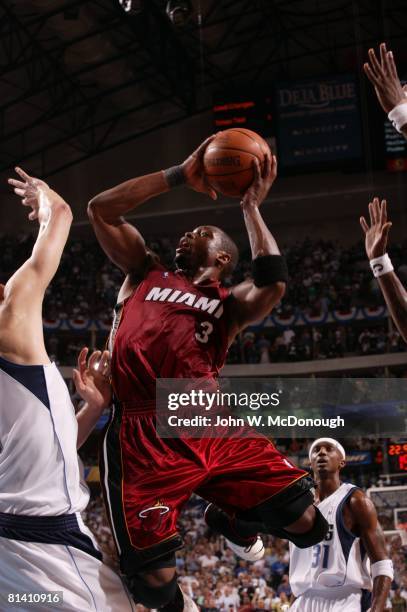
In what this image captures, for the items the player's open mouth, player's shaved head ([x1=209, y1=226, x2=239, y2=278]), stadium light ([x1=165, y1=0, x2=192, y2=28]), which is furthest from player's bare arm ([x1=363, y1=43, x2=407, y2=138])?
stadium light ([x1=165, y1=0, x2=192, y2=28])

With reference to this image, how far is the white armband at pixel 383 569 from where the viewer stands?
191 inches

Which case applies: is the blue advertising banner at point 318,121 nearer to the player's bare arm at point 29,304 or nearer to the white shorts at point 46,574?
the player's bare arm at point 29,304

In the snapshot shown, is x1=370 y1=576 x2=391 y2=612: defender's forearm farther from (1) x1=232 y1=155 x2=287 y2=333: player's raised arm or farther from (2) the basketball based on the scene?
(2) the basketball

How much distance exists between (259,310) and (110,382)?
84 cm

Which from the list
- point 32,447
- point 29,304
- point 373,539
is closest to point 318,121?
point 373,539

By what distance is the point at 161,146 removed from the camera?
22922 mm

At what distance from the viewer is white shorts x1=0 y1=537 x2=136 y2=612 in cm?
275

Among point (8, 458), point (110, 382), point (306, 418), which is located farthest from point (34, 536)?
point (306, 418)

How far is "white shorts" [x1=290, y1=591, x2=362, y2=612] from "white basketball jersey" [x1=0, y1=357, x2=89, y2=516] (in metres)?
2.73

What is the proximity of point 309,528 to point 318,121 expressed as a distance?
53.1 ft

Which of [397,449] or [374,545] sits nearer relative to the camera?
[374,545]

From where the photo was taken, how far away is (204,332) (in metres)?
4.07

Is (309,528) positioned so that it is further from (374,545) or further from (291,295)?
(291,295)

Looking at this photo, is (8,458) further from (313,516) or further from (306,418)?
(306,418)
